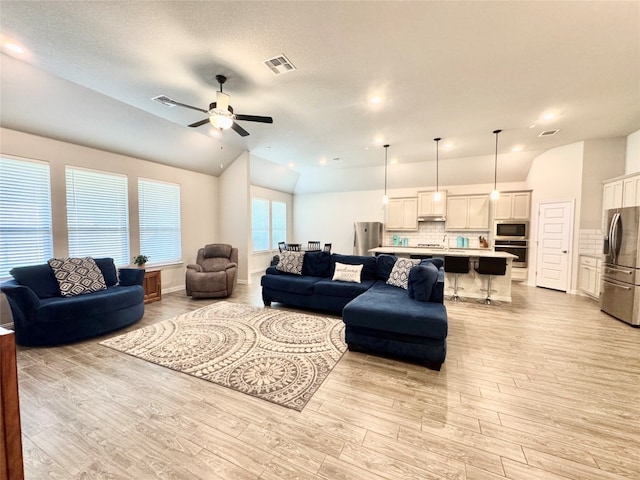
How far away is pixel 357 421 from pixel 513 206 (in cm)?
714

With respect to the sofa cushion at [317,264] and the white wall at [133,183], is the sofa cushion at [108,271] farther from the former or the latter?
the sofa cushion at [317,264]

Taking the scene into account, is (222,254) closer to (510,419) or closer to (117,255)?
(117,255)

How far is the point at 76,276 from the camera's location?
364cm

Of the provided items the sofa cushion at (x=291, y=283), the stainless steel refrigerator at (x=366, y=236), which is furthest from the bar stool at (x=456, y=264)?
the stainless steel refrigerator at (x=366, y=236)

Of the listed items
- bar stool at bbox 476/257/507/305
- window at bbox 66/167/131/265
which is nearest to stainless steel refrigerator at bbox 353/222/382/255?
bar stool at bbox 476/257/507/305

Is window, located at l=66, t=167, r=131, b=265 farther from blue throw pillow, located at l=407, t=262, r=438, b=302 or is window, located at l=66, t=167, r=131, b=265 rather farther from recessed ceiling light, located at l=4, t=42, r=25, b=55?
blue throw pillow, located at l=407, t=262, r=438, b=302

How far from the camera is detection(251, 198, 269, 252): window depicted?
319 inches

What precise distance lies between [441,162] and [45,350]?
8419 millimetres

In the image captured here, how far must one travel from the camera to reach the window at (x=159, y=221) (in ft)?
17.3

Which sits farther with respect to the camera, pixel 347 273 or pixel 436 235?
pixel 436 235

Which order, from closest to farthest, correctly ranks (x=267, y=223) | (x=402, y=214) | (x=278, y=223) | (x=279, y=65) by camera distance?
(x=279, y=65) < (x=402, y=214) < (x=267, y=223) < (x=278, y=223)

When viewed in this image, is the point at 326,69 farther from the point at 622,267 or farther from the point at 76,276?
the point at 622,267

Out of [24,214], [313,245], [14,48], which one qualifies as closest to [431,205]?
[313,245]

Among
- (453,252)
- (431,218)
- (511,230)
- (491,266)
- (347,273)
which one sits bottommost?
(347,273)
